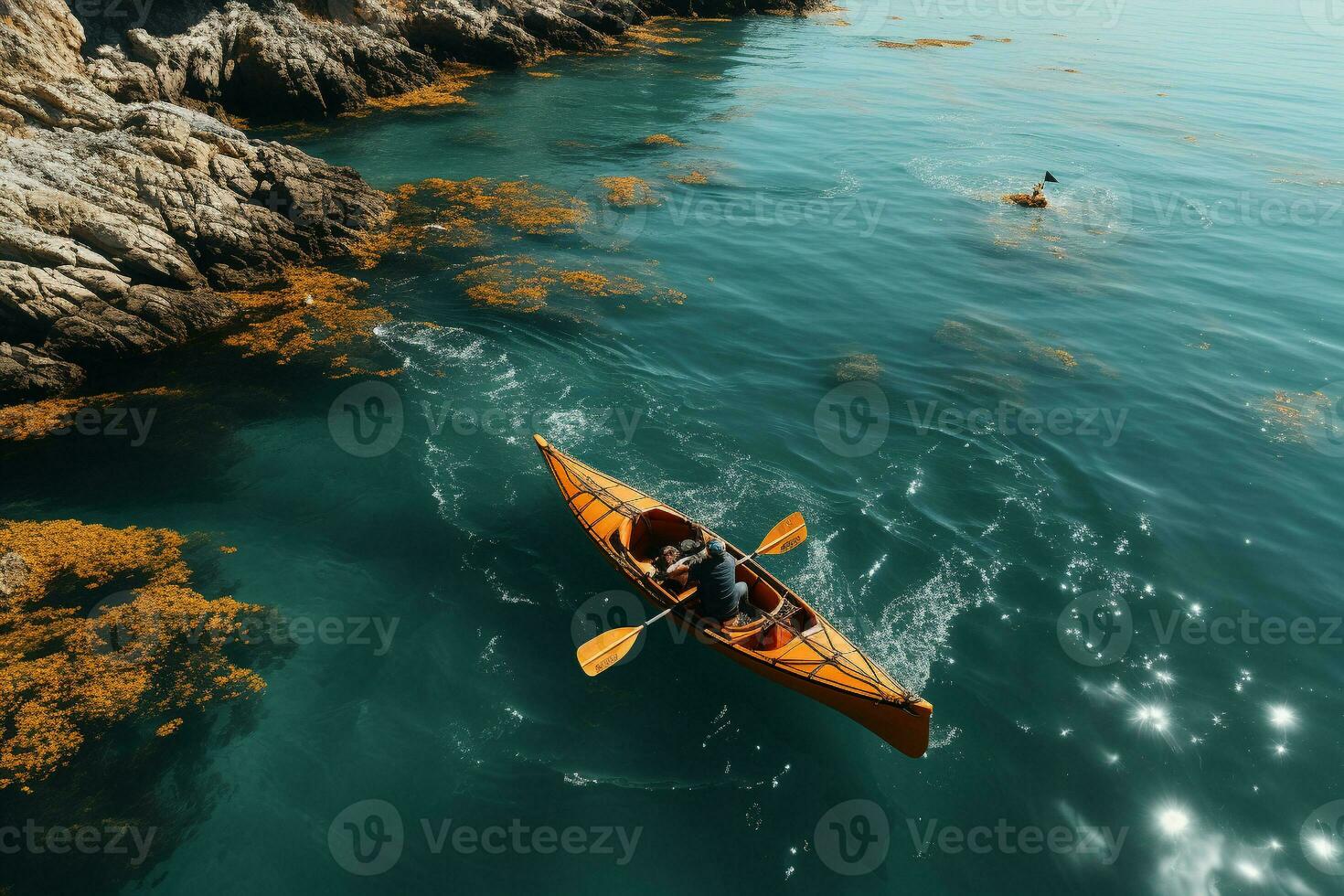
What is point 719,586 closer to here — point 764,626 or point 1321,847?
point 764,626

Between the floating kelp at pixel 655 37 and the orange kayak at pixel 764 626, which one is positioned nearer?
the orange kayak at pixel 764 626

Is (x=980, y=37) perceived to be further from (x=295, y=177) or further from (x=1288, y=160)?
(x=295, y=177)

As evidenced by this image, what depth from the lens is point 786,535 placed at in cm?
1373

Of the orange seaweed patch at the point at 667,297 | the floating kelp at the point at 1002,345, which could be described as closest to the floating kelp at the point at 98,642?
the orange seaweed patch at the point at 667,297

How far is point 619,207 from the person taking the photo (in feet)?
101

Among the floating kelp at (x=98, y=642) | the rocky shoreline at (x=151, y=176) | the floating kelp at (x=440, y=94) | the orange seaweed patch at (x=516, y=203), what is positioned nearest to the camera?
the floating kelp at (x=98, y=642)

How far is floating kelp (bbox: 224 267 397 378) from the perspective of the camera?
20.1 metres

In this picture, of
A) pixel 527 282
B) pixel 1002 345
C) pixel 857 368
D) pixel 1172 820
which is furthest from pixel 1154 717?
pixel 527 282

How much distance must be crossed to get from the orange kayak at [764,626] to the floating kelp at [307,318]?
347 inches

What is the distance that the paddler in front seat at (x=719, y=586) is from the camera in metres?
12.0

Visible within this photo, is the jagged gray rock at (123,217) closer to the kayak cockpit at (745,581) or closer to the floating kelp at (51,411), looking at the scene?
the floating kelp at (51,411)

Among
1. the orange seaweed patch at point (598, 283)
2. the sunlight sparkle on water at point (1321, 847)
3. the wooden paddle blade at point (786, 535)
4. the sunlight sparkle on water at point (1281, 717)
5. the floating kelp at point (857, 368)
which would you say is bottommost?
the sunlight sparkle on water at point (1321, 847)

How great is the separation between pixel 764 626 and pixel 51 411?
18915mm

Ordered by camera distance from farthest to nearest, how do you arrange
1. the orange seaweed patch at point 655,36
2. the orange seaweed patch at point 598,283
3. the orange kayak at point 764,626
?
the orange seaweed patch at point 655,36 < the orange seaweed patch at point 598,283 < the orange kayak at point 764,626
